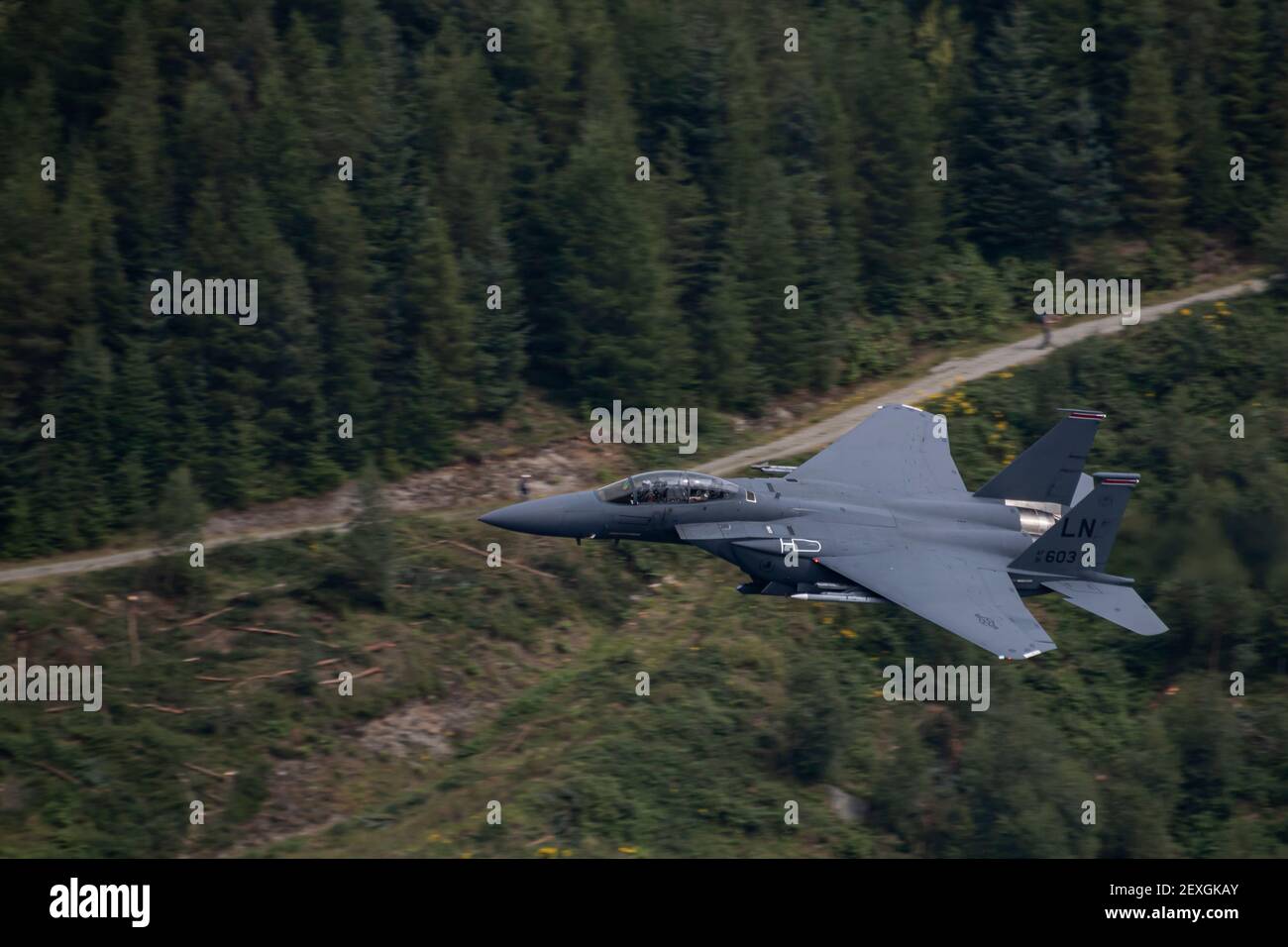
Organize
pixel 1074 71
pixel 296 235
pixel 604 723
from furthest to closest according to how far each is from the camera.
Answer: pixel 1074 71
pixel 296 235
pixel 604 723

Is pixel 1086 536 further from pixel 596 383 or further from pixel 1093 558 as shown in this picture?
pixel 596 383

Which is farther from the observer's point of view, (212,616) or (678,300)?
(678,300)

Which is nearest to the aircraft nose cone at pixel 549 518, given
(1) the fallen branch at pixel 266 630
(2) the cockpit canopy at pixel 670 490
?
(2) the cockpit canopy at pixel 670 490

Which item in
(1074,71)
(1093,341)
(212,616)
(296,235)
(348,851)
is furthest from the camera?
(1074,71)

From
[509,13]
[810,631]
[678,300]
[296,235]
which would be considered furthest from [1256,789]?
[509,13]

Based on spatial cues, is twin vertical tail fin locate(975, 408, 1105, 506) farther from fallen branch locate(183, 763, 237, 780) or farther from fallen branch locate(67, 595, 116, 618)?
fallen branch locate(67, 595, 116, 618)

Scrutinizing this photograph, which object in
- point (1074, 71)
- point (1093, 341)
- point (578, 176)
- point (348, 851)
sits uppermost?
point (1074, 71)

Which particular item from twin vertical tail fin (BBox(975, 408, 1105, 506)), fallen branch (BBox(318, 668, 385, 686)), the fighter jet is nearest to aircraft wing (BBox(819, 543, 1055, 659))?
the fighter jet

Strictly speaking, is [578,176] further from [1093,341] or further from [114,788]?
[114,788]
